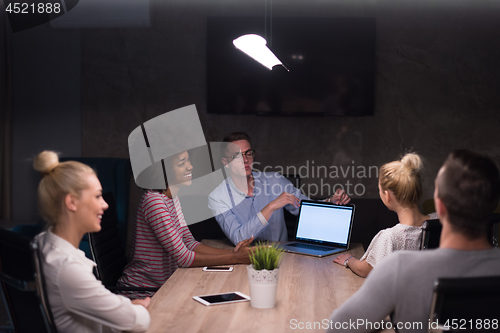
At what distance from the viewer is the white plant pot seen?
1.52m

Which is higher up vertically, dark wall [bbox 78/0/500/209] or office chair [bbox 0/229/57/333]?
dark wall [bbox 78/0/500/209]

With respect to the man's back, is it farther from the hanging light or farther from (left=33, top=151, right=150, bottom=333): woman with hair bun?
the hanging light

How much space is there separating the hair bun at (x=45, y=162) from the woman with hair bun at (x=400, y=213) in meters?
1.31

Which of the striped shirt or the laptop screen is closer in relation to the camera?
the striped shirt

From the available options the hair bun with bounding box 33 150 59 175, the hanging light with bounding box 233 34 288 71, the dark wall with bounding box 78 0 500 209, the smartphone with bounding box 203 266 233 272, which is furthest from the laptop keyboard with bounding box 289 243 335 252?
the dark wall with bounding box 78 0 500 209

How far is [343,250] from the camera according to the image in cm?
244

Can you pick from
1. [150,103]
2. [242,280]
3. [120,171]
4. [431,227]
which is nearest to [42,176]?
[242,280]

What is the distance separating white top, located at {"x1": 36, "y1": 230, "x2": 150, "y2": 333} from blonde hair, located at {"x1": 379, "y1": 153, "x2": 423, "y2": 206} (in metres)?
1.18

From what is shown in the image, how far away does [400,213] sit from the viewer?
1926 mm

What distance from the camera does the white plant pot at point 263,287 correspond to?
152 centimetres

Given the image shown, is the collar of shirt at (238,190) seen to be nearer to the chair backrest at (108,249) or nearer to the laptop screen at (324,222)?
the laptop screen at (324,222)

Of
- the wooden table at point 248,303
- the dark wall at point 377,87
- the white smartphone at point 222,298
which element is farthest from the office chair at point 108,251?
the dark wall at point 377,87

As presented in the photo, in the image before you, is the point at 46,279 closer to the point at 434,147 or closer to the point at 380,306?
the point at 380,306

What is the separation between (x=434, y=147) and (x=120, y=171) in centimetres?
324
